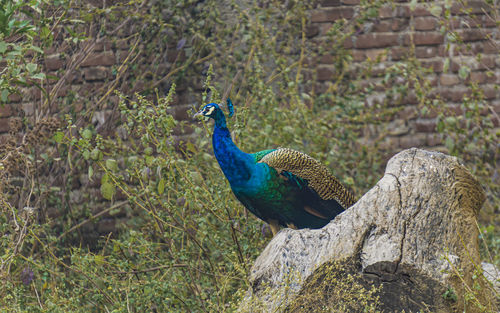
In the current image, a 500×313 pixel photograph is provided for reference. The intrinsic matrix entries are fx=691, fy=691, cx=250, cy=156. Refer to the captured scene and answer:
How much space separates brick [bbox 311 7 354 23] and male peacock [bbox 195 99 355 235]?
2.08 m

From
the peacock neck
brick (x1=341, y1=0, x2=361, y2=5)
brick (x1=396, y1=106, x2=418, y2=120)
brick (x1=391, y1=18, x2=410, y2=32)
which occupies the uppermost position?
the peacock neck

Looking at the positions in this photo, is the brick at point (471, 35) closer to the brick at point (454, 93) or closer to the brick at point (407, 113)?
the brick at point (454, 93)

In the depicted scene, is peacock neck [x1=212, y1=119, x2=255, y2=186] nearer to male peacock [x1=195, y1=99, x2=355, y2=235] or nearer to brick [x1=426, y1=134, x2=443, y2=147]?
male peacock [x1=195, y1=99, x2=355, y2=235]

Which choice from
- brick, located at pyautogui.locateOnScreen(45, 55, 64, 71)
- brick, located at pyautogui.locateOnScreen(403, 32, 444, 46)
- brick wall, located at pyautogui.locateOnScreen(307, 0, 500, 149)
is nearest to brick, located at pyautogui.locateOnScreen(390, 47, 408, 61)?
brick wall, located at pyautogui.locateOnScreen(307, 0, 500, 149)

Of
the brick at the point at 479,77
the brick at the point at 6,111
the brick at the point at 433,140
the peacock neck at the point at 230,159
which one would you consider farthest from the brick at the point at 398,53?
the brick at the point at 6,111

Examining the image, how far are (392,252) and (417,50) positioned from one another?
9.44 ft

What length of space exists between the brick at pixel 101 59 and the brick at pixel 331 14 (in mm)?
1459

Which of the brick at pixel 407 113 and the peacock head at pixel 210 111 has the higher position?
the peacock head at pixel 210 111

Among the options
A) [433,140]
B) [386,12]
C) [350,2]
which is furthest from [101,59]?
[433,140]

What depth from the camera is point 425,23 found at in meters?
5.00

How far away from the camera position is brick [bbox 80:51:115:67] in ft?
15.1

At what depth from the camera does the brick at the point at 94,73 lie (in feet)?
15.1

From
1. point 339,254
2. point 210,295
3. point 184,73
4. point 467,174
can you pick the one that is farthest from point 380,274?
point 184,73

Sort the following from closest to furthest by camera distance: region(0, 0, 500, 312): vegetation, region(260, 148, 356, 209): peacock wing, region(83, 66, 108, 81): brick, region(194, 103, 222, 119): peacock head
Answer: region(194, 103, 222, 119): peacock head
region(260, 148, 356, 209): peacock wing
region(0, 0, 500, 312): vegetation
region(83, 66, 108, 81): brick
